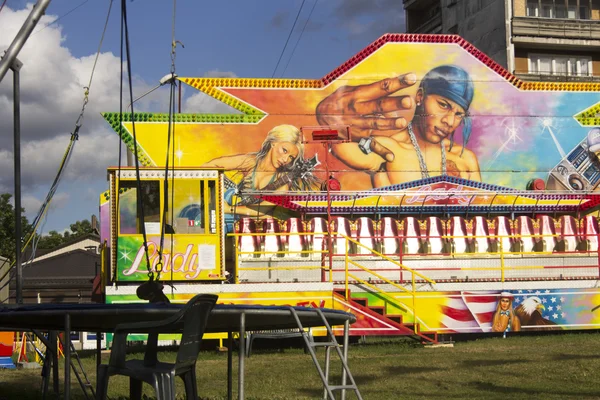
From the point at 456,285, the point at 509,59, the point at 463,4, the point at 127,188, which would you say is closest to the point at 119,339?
the point at 127,188

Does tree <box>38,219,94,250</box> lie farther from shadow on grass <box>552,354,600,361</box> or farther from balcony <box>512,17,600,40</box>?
shadow on grass <box>552,354,600,361</box>

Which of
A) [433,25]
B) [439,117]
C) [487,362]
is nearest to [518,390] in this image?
[487,362]

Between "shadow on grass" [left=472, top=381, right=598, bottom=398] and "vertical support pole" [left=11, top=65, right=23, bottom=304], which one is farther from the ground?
"vertical support pole" [left=11, top=65, right=23, bottom=304]

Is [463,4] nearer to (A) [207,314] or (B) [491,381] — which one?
(B) [491,381]

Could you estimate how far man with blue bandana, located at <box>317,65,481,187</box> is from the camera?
24281mm

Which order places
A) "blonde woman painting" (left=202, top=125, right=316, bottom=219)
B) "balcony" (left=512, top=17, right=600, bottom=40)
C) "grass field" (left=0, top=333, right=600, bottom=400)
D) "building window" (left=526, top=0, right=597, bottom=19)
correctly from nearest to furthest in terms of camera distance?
"grass field" (left=0, top=333, right=600, bottom=400), "blonde woman painting" (left=202, top=125, right=316, bottom=219), "balcony" (left=512, top=17, right=600, bottom=40), "building window" (left=526, top=0, right=597, bottom=19)

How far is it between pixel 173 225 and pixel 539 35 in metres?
38.3

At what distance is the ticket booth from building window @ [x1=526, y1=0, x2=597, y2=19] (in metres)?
39.8

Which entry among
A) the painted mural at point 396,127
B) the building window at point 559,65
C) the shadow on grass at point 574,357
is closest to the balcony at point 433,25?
the building window at point 559,65

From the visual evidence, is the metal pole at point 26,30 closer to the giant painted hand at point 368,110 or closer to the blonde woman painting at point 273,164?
the blonde woman painting at point 273,164

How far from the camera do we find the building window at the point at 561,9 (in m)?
54.0

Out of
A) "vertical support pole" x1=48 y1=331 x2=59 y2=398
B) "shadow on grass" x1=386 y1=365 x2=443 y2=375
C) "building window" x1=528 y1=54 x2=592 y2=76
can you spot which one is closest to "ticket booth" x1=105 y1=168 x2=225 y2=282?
"shadow on grass" x1=386 y1=365 x2=443 y2=375

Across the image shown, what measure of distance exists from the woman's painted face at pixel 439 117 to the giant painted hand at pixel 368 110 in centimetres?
55

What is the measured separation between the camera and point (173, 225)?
1858 centimetres
